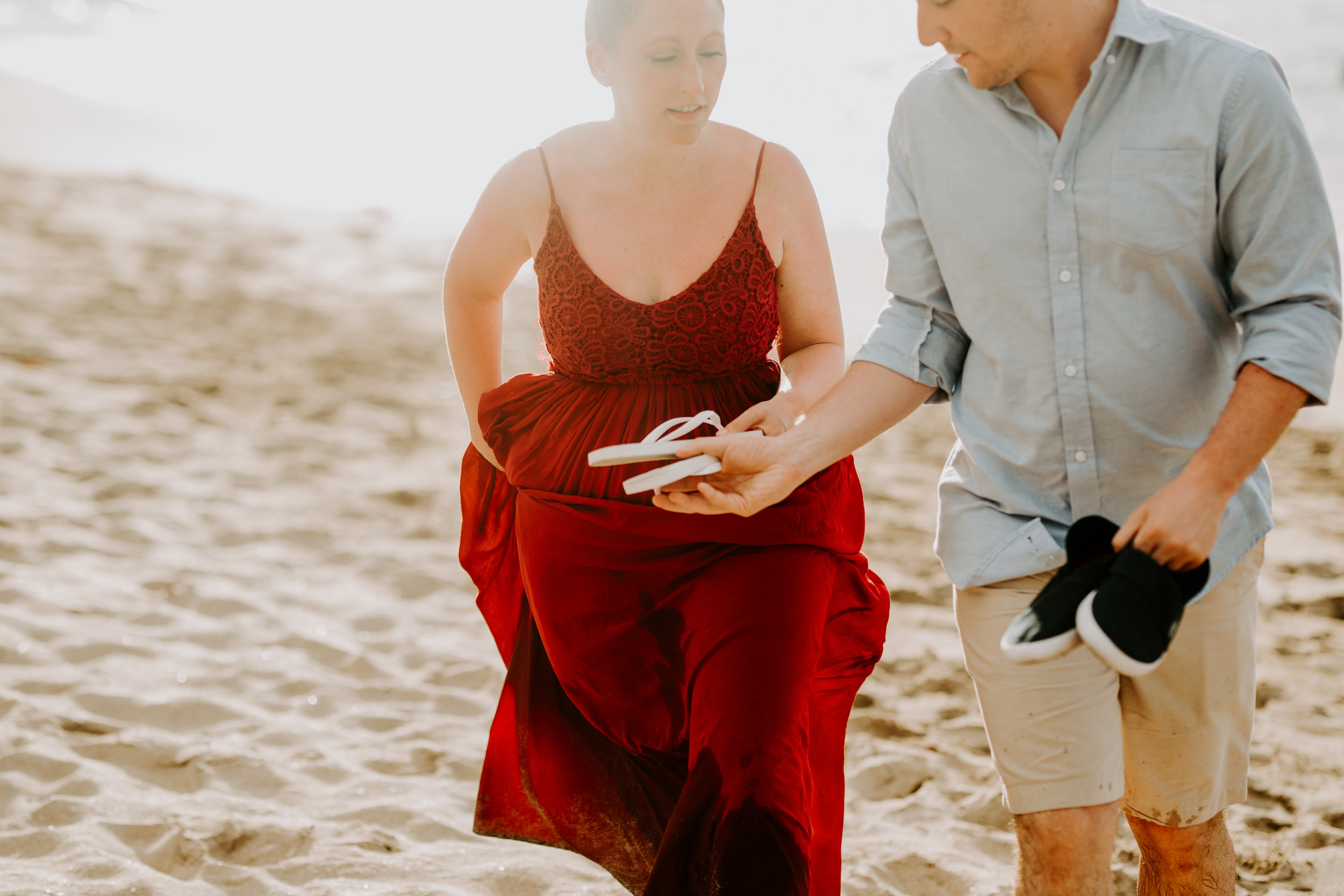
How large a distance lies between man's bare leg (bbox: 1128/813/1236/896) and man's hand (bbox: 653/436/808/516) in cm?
101

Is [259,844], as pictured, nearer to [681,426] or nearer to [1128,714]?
[681,426]

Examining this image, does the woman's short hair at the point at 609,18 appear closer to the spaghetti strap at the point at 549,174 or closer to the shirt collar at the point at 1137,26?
the spaghetti strap at the point at 549,174

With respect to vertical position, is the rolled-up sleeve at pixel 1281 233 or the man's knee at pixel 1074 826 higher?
the rolled-up sleeve at pixel 1281 233

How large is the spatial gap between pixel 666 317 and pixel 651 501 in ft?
1.32

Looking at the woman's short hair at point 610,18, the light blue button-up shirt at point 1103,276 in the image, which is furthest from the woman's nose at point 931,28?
the woman's short hair at point 610,18

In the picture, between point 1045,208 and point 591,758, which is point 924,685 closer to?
point 591,758

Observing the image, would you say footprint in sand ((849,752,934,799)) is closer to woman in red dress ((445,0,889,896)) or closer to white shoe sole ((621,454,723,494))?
woman in red dress ((445,0,889,896))

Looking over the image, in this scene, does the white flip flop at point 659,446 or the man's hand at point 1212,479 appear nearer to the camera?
the man's hand at point 1212,479

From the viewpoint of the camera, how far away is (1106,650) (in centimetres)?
165

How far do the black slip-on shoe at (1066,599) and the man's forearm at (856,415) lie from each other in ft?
1.50

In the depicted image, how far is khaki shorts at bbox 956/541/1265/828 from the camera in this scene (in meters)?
2.05

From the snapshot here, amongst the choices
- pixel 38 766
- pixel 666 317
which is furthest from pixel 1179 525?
pixel 38 766

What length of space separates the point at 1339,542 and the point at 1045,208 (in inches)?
170

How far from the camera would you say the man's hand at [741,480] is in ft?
7.18
